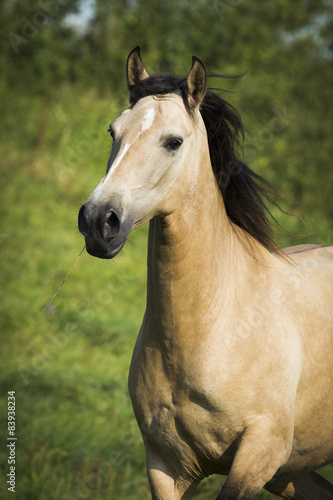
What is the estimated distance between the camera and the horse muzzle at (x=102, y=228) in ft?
7.02

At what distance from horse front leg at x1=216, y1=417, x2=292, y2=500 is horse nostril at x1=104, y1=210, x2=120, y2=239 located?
113 centimetres

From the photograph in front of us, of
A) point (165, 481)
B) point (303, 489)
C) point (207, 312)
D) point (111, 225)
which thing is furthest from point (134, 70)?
point (303, 489)

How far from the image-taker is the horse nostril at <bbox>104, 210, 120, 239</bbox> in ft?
7.08

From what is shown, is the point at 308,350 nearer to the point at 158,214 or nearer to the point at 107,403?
the point at 158,214

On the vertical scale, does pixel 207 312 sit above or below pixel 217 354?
above

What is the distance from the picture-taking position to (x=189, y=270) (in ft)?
8.66

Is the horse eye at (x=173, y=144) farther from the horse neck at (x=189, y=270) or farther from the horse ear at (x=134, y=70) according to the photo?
the horse ear at (x=134, y=70)

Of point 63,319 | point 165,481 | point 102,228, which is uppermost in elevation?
point 102,228

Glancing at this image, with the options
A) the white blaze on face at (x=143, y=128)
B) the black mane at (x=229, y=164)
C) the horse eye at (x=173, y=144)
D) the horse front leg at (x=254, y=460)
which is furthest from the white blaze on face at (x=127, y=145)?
the horse front leg at (x=254, y=460)

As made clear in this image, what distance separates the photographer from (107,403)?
5852 mm

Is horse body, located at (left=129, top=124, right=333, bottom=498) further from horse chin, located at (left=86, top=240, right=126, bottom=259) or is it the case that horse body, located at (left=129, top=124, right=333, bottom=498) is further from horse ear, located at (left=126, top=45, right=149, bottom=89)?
horse ear, located at (left=126, top=45, right=149, bottom=89)

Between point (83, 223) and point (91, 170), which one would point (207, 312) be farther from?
point (91, 170)

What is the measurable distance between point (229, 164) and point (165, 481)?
5.41 feet

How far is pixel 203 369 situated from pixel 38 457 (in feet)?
8.84
